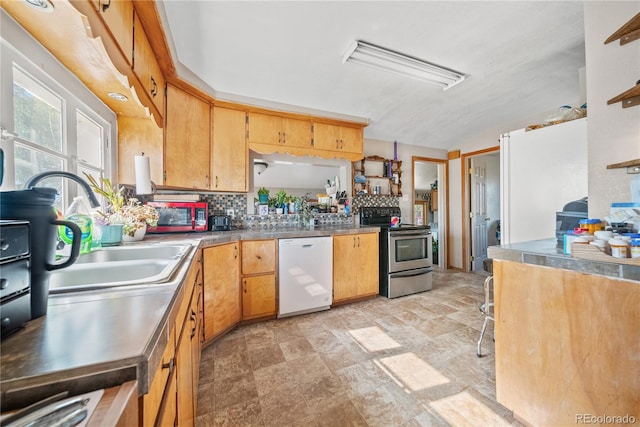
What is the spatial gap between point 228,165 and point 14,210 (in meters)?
2.13

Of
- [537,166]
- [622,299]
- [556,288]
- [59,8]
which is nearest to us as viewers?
[59,8]

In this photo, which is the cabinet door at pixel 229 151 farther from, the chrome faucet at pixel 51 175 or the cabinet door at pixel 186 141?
the chrome faucet at pixel 51 175

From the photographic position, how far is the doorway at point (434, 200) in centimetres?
451

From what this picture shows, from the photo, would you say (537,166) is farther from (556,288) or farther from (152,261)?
(152,261)

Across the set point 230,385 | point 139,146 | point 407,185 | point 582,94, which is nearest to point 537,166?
point 582,94

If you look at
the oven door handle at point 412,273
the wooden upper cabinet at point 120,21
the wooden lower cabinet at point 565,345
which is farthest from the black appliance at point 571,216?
the wooden upper cabinet at point 120,21

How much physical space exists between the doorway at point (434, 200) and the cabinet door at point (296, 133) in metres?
2.11

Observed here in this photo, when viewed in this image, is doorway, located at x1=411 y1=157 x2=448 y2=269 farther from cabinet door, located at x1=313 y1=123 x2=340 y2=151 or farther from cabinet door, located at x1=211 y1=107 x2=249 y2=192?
cabinet door, located at x1=211 y1=107 x2=249 y2=192

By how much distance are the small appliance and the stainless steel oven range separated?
6.93 feet

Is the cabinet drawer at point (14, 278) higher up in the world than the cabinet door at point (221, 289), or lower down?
higher up

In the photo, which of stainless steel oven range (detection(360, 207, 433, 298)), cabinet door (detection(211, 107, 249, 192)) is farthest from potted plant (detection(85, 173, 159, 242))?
stainless steel oven range (detection(360, 207, 433, 298))

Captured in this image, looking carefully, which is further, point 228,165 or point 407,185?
point 407,185

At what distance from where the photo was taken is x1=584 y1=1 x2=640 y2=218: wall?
1.35m

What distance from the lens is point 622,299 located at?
956mm
